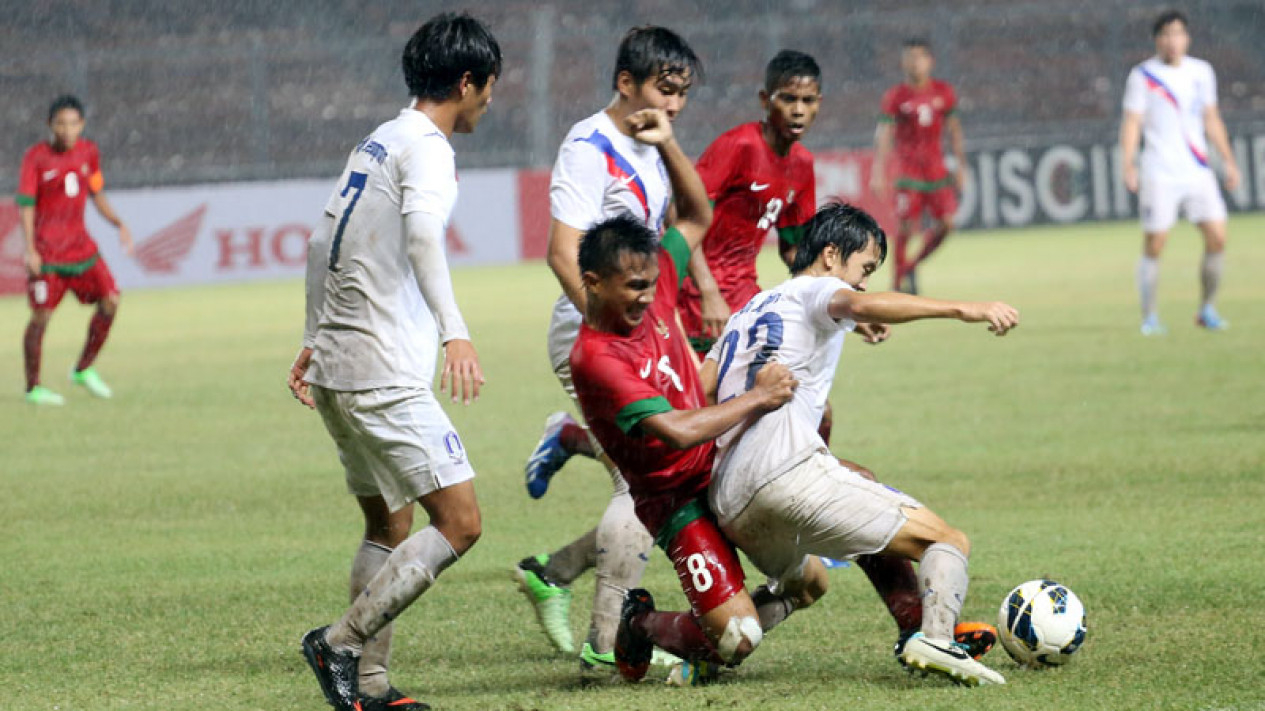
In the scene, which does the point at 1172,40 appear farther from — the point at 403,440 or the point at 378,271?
the point at 403,440

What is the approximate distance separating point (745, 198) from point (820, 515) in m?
2.59

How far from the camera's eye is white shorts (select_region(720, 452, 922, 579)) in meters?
5.32

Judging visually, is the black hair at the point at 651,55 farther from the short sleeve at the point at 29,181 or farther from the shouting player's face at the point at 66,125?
the short sleeve at the point at 29,181

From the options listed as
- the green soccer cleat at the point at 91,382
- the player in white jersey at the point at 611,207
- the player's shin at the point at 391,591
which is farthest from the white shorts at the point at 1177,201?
the player's shin at the point at 391,591

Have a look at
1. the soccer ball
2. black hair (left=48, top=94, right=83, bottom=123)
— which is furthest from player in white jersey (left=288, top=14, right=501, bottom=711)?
black hair (left=48, top=94, right=83, bottom=123)

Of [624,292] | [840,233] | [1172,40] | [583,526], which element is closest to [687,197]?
[840,233]

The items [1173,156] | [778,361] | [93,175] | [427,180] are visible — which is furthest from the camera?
[1173,156]

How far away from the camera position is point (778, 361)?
5.62m

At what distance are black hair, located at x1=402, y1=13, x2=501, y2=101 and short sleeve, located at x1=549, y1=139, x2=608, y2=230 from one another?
85cm

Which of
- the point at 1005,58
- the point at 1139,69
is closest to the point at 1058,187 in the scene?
the point at 1005,58

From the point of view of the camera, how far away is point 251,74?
1175 inches

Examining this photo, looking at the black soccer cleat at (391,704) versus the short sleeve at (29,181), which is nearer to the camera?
the black soccer cleat at (391,704)

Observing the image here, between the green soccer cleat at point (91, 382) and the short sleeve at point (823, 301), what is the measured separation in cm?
958

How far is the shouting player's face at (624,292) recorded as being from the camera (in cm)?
521
